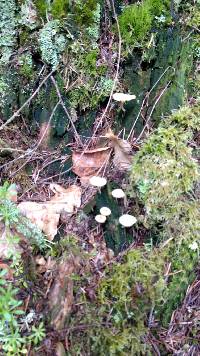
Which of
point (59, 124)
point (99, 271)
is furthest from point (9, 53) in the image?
point (99, 271)

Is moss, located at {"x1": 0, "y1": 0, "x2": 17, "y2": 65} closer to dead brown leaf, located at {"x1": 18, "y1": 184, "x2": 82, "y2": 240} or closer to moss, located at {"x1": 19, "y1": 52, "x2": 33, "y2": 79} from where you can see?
moss, located at {"x1": 19, "y1": 52, "x2": 33, "y2": 79}

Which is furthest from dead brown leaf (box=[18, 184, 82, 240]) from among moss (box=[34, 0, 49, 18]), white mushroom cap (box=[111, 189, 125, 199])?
moss (box=[34, 0, 49, 18])

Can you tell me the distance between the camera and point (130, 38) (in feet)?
10.5

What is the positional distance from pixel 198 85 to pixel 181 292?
1613 mm

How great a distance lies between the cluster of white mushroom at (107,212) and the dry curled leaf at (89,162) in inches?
7.7

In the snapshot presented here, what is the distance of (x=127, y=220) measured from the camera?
2.65 metres

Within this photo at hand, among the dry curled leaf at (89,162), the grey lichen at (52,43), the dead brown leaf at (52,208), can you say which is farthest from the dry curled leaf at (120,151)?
the grey lichen at (52,43)

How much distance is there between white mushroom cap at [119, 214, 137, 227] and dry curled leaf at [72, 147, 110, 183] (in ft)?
1.60

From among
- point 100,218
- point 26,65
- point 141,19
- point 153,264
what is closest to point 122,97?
point 141,19

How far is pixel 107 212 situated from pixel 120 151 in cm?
55

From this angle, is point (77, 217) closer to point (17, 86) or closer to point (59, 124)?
point (59, 124)

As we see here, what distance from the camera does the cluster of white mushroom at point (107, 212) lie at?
2.65m

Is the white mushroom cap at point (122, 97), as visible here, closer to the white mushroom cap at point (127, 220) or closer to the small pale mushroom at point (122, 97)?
the small pale mushroom at point (122, 97)

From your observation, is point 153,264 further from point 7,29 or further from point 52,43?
point 7,29
